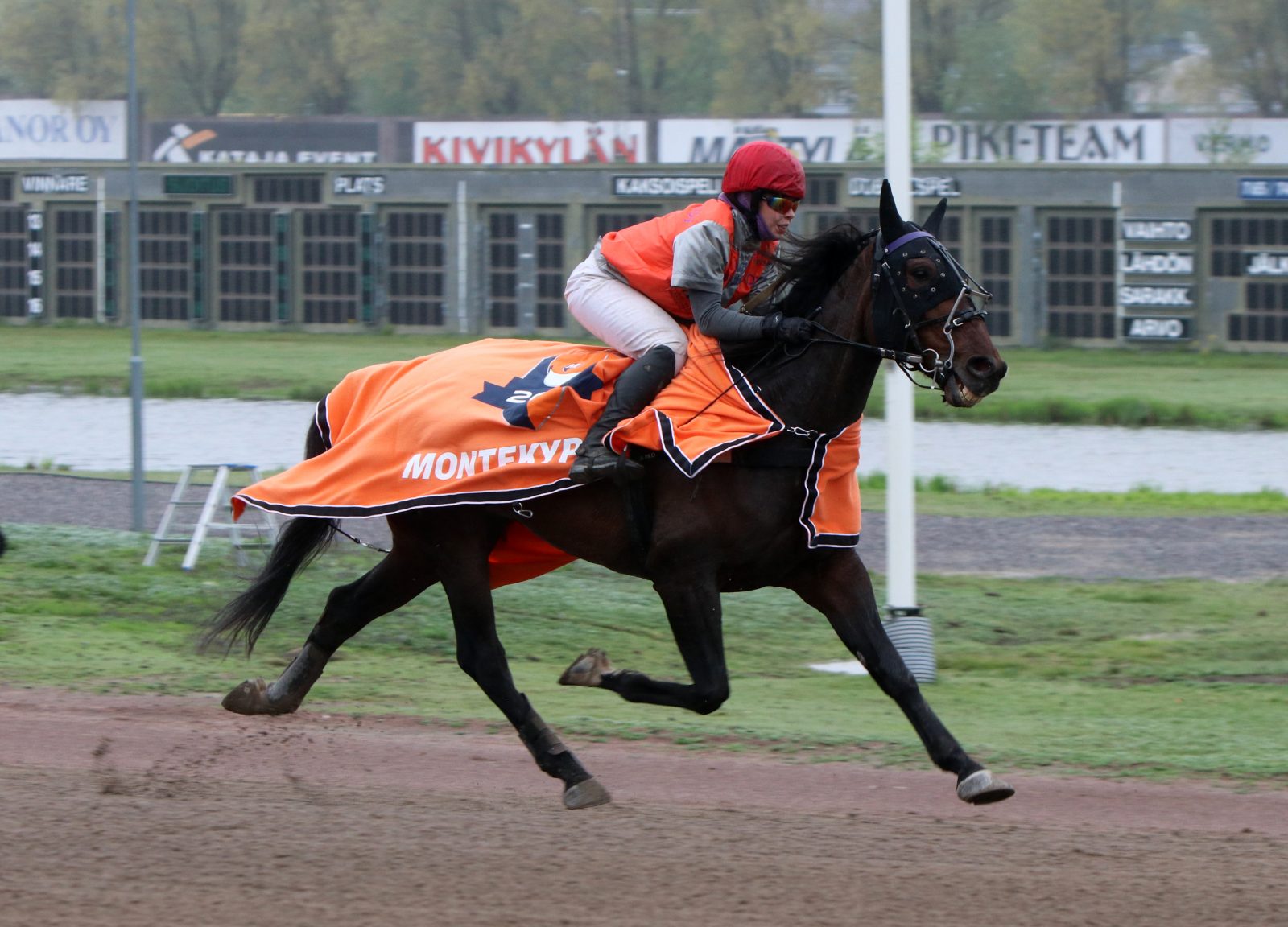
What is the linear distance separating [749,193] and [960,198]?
24.7 meters

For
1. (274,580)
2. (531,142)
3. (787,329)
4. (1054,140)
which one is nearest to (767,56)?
(531,142)

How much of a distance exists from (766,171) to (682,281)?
0.42 metres

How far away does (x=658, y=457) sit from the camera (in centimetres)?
540

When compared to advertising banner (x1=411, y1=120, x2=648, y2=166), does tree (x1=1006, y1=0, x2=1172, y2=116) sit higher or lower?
higher

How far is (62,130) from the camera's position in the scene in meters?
43.3

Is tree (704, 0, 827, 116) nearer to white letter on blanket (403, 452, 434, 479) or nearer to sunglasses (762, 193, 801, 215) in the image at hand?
white letter on blanket (403, 452, 434, 479)

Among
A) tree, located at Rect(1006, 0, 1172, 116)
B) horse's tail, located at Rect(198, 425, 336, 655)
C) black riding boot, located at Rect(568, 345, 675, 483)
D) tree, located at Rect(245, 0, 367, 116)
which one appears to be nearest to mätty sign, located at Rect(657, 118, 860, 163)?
tree, located at Rect(1006, 0, 1172, 116)

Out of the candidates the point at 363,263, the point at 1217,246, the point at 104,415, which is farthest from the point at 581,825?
the point at 363,263

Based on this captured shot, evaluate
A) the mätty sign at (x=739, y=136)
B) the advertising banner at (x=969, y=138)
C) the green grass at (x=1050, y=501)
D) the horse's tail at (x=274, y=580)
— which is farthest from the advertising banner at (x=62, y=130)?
the horse's tail at (x=274, y=580)

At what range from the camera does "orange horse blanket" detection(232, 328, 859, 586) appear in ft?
17.3

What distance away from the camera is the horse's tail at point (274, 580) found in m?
6.48

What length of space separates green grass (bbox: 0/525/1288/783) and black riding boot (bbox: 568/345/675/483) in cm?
181

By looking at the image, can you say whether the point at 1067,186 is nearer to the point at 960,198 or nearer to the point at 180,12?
the point at 960,198

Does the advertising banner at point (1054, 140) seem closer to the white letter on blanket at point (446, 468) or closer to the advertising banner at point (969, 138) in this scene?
the advertising banner at point (969, 138)
